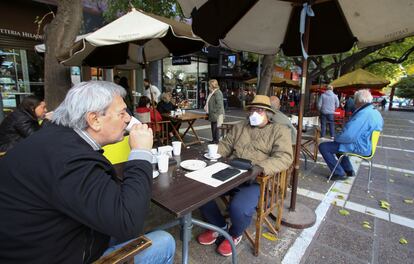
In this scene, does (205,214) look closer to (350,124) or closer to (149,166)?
(149,166)

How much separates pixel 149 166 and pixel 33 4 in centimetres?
883

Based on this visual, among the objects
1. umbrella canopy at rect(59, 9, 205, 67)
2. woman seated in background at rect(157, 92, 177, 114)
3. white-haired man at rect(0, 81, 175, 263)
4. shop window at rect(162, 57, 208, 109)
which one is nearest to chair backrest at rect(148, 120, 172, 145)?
woman seated in background at rect(157, 92, 177, 114)

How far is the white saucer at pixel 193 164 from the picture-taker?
2.09 meters

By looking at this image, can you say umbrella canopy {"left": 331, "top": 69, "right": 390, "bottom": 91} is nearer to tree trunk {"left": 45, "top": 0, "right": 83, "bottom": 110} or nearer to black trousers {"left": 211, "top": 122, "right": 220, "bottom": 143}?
black trousers {"left": 211, "top": 122, "right": 220, "bottom": 143}

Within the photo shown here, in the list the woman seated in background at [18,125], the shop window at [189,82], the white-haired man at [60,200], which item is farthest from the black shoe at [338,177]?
the shop window at [189,82]

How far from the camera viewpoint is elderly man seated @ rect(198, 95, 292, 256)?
2.19 metres

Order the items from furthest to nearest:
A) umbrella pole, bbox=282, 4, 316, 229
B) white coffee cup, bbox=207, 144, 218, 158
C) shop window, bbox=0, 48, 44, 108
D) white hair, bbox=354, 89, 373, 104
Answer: shop window, bbox=0, 48, 44, 108
white hair, bbox=354, 89, 373, 104
umbrella pole, bbox=282, 4, 316, 229
white coffee cup, bbox=207, 144, 218, 158

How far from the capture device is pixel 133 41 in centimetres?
399

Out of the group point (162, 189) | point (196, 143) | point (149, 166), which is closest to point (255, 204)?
point (162, 189)

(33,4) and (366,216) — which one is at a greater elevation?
(33,4)

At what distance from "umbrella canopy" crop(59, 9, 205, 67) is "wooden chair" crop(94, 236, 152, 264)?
232 cm

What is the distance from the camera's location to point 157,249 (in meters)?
1.46

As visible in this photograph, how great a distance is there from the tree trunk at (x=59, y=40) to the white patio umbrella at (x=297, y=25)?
9.01 feet

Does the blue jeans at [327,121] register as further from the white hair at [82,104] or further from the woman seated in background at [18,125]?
the white hair at [82,104]
